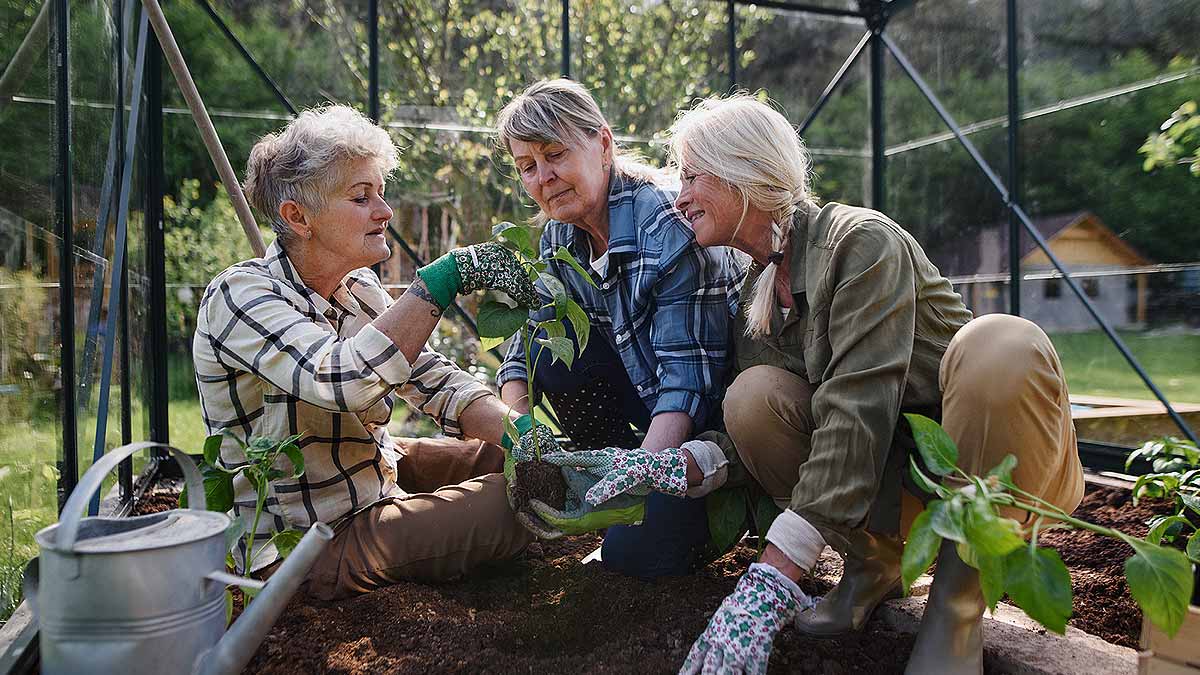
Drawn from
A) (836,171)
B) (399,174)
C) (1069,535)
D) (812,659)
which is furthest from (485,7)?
(812,659)

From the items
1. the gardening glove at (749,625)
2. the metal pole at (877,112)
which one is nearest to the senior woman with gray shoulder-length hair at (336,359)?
the gardening glove at (749,625)

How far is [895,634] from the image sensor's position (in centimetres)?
144

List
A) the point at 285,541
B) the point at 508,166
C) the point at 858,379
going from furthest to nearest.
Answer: the point at 508,166
the point at 285,541
the point at 858,379

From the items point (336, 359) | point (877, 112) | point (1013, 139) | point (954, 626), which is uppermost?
point (877, 112)

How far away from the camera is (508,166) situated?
5449 mm

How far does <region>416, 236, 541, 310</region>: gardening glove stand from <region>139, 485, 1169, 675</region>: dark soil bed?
551 millimetres

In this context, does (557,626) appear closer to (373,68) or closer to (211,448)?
(211,448)

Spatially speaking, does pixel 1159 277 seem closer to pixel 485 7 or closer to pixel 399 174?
pixel 399 174

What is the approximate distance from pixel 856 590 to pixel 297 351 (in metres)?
1.03

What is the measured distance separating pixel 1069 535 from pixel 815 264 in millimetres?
1169

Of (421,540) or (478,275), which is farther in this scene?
(421,540)

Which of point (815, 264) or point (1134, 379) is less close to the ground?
point (815, 264)

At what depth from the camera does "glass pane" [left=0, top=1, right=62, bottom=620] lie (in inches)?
51.0

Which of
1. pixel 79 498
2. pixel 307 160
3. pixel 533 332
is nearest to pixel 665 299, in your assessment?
pixel 533 332
